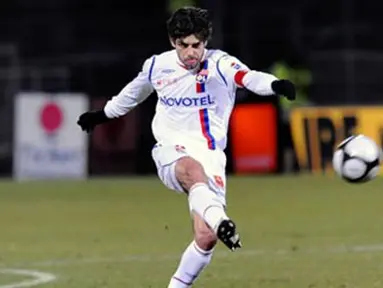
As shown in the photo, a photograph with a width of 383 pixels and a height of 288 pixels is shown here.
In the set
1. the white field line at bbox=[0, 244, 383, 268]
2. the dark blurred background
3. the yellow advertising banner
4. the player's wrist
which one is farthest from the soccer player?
the dark blurred background

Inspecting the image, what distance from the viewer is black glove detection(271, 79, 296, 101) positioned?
28.0 ft

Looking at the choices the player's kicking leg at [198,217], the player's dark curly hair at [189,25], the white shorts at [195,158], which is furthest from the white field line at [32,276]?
the player's dark curly hair at [189,25]

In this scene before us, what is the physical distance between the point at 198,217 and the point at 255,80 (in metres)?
0.99

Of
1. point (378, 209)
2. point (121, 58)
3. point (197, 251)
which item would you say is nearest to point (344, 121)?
point (378, 209)

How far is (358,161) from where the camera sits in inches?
358

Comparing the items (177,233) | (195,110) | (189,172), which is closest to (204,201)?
(189,172)

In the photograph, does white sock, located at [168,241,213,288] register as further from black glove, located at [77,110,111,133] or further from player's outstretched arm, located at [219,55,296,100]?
black glove, located at [77,110,111,133]

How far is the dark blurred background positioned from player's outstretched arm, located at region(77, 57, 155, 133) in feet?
50.5

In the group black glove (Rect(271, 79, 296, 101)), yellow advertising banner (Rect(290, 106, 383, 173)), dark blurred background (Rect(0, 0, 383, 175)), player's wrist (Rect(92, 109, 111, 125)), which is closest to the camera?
black glove (Rect(271, 79, 296, 101))

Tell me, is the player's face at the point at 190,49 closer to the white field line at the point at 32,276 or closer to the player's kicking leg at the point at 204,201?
the player's kicking leg at the point at 204,201

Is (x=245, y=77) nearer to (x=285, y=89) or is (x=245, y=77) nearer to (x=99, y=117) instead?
(x=285, y=89)

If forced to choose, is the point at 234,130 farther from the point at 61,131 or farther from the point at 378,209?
the point at 378,209

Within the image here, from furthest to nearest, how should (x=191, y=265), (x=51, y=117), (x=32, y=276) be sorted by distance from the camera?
(x=51, y=117)
(x=32, y=276)
(x=191, y=265)

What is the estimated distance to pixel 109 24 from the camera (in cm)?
3462
